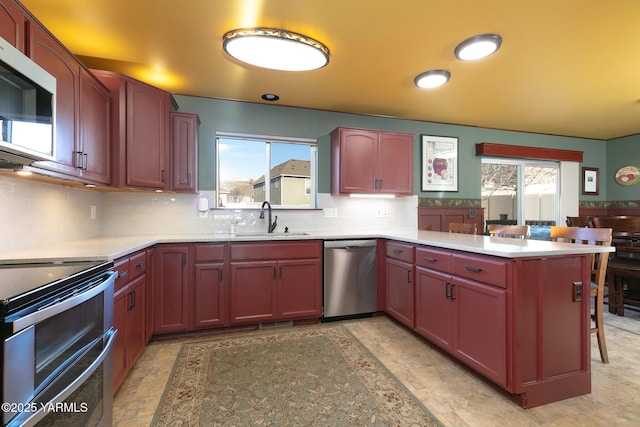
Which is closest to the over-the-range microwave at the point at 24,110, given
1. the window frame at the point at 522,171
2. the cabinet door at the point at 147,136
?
the cabinet door at the point at 147,136

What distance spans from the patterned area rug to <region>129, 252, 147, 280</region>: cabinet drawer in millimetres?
745

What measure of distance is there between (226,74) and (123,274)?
195 cm

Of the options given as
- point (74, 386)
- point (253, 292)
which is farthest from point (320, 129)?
point (74, 386)

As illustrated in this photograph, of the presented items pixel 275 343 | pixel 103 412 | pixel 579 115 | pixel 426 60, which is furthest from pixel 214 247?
pixel 579 115

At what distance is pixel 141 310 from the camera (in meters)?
2.33

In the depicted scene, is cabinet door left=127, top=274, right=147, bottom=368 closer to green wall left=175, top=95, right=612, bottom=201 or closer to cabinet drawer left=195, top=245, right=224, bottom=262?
cabinet drawer left=195, top=245, right=224, bottom=262

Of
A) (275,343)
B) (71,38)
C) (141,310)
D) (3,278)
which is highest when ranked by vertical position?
(71,38)

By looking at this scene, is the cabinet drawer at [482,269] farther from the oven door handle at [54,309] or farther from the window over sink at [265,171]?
the oven door handle at [54,309]

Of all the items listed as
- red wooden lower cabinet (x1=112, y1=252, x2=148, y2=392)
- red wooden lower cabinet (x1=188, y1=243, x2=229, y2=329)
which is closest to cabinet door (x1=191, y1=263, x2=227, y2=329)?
red wooden lower cabinet (x1=188, y1=243, x2=229, y2=329)

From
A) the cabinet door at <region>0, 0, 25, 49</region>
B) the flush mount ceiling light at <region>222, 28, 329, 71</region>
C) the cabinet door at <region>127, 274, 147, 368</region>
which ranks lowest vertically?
the cabinet door at <region>127, 274, 147, 368</region>

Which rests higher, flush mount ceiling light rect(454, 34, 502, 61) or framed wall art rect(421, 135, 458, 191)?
flush mount ceiling light rect(454, 34, 502, 61)

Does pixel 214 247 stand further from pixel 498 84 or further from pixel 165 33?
pixel 498 84

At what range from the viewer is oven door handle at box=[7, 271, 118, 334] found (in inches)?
37.4

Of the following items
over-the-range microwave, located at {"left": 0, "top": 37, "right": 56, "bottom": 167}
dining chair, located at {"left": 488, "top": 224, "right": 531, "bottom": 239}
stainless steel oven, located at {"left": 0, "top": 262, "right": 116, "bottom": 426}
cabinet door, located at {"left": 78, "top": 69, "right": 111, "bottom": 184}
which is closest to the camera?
stainless steel oven, located at {"left": 0, "top": 262, "right": 116, "bottom": 426}
